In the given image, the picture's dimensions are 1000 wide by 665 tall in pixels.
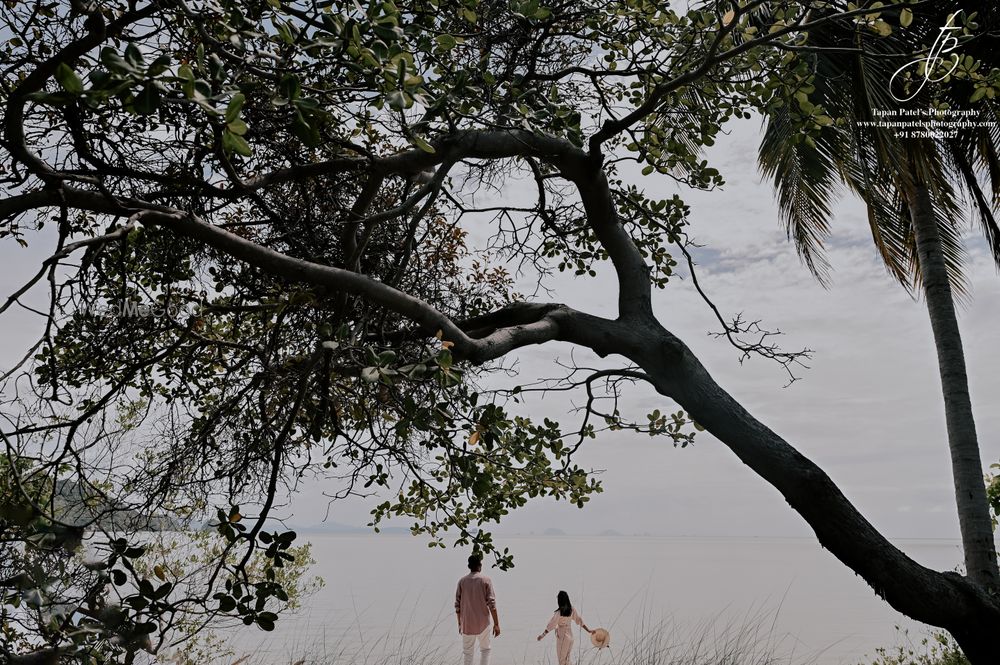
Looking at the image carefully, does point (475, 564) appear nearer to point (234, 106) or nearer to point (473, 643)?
point (473, 643)

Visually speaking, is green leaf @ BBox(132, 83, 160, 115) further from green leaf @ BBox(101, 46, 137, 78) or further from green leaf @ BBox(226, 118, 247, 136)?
green leaf @ BBox(226, 118, 247, 136)

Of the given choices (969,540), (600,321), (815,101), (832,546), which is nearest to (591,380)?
(600,321)

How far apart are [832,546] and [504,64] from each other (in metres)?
4.04

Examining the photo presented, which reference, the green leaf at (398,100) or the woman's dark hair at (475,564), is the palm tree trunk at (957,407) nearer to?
the woman's dark hair at (475,564)

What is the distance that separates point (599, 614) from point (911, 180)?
18669mm

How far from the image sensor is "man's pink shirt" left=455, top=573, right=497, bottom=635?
30.5ft

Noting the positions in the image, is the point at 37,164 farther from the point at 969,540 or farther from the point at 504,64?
the point at 969,540

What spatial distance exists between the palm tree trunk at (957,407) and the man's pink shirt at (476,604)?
17.0ft

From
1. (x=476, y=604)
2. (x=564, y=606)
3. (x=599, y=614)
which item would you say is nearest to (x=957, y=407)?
(x=564, y=606)

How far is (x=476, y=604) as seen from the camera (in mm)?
9289

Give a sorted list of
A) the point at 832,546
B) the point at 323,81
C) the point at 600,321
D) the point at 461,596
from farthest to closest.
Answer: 1. the point at 461,596
2. the point at 600,321
3. the point at 832,546
4. the point at 323,81

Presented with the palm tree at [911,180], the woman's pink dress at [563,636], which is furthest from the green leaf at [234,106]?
the woman's pink dress at [563,636]

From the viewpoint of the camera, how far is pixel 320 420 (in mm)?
5141

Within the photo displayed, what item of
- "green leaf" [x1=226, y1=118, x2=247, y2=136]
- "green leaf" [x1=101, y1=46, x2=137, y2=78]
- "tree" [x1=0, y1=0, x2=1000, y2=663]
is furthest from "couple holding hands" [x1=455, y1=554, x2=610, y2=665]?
"green leaf" [x1=101, y1=46, x2=137, y2=78]
